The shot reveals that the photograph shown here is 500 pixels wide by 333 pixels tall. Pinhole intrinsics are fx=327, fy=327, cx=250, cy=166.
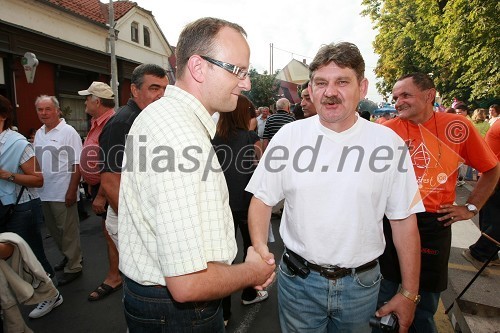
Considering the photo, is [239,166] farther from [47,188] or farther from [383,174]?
[47,188]

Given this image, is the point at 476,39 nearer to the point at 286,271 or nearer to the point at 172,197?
the point at 286,271

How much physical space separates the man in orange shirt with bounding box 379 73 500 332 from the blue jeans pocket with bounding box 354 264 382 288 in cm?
77

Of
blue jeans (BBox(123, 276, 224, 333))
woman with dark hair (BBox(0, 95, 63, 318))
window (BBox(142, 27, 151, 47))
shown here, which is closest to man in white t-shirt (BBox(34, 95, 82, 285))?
woman with dark hair (BBox(0, 95, 63, 318))

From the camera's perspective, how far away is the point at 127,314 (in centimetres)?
154

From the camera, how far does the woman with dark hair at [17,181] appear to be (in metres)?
3.25

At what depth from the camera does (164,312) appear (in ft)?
4.65

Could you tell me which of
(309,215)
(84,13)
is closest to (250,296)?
(309,215)

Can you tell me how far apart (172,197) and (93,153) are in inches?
127

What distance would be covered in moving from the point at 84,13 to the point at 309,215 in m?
17.8

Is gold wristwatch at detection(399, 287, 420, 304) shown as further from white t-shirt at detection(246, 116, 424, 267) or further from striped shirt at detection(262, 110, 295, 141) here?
striped shirt at detection(262, 110, 295, 141)

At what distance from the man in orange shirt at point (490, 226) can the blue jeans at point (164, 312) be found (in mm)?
4380

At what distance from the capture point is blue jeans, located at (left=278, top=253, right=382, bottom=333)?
1771mm

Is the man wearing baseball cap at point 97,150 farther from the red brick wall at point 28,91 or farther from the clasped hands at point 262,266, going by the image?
the red brick wall at point 28,91

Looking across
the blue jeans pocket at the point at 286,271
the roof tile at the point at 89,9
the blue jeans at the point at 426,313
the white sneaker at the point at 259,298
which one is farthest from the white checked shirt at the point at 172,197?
the roof tile at the point at 89,9
